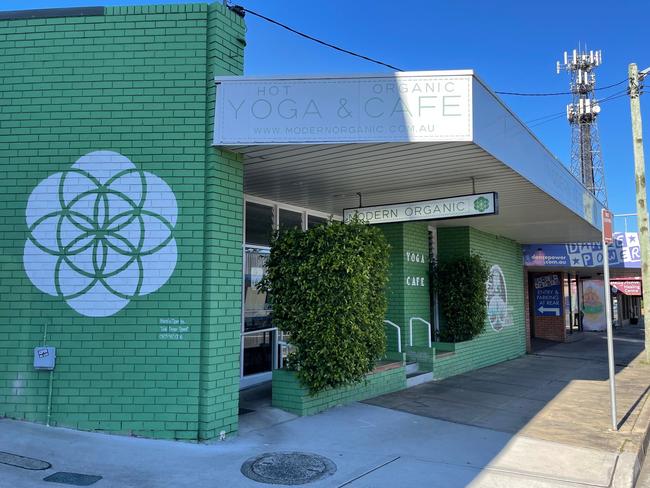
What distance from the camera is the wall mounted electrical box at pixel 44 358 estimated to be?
6.11m

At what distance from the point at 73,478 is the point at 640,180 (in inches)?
642

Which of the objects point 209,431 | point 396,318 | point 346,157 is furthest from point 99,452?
point 396,318

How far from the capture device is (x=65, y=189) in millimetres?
6414

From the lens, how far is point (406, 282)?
1183 centimetres

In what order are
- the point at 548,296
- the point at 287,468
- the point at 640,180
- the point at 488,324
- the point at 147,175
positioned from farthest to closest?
1. the point at 548,296
2. the point at 640,180
3. the point at 488,324
4. the point at 147,175
5. the point at 287,468

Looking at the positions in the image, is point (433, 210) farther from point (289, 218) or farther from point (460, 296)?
point (460, 296)

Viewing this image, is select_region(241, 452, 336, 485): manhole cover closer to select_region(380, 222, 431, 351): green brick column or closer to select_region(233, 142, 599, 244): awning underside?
select_region(233, 142, 599, 244): awning underside

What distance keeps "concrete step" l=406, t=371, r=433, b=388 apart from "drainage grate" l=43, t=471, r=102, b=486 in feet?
21.2

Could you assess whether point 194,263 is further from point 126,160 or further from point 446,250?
point 446,250

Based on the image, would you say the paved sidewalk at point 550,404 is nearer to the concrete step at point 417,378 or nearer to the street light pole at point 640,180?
the concrete step at point 417,378

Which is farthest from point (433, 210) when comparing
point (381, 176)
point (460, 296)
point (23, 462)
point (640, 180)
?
point (640, 180)

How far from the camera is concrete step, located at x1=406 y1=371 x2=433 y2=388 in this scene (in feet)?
33.7

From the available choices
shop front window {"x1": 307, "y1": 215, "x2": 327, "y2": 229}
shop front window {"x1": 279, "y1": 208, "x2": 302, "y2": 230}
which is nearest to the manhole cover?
shop front window {"x1": 279, "y1": 208, "x2": 302, "y2": 230}

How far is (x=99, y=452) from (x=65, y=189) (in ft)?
9.82
